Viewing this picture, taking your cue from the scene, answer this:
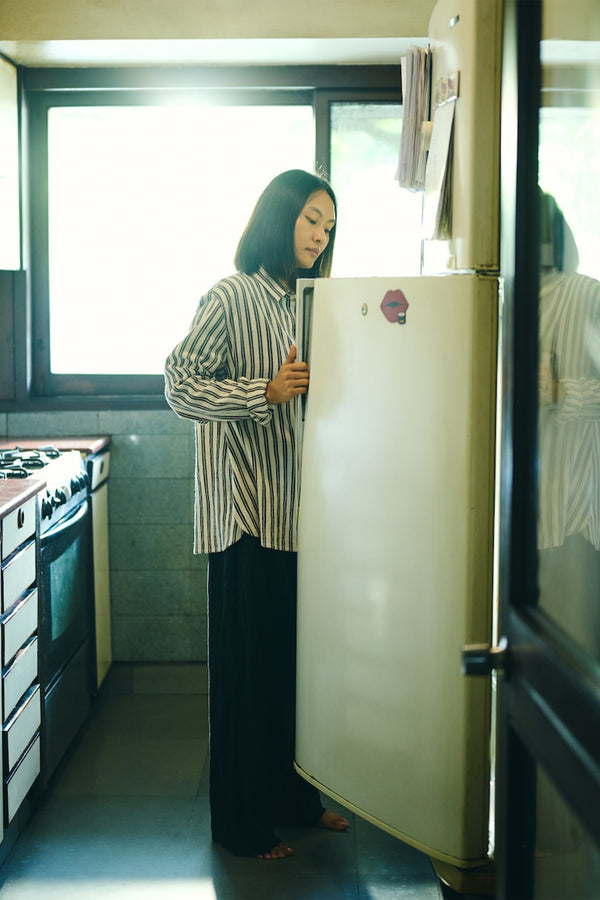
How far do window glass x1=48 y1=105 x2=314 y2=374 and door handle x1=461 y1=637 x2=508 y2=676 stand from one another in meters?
2.61

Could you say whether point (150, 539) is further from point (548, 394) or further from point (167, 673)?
point (548, 394)

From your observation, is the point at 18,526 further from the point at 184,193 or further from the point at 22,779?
the point at 184,193

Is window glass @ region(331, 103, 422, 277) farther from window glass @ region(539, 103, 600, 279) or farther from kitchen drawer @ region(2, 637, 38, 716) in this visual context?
window glass @ region(539, 103, 600, 279)

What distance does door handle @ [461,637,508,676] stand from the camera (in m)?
1.09

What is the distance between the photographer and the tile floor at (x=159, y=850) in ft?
6.98

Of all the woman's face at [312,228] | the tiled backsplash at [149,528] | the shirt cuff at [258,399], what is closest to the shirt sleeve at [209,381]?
the shirt cuff at [258,399]

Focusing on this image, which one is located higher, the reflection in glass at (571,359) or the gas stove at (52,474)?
the reflection in glass at (571,359)

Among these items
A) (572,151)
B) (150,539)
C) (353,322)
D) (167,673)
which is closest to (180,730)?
(167,673)

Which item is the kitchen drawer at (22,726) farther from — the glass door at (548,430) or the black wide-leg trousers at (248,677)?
the glass door at (548,430)

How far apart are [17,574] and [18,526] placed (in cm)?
11

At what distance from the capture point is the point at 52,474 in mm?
2604

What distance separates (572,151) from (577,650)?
62 centimetres

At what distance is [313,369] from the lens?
2.02 meters

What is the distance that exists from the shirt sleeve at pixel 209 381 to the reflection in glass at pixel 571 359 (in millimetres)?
997
